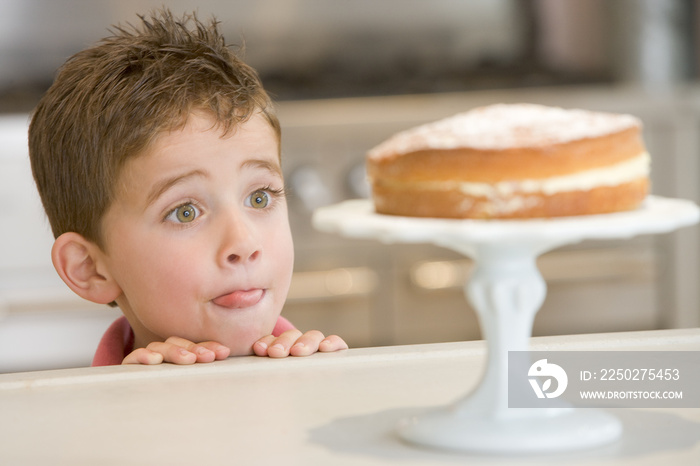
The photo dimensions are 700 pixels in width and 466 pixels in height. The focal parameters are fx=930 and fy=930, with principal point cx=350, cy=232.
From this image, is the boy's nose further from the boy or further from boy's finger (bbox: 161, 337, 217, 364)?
boy's finger (bbox: 161, 337, 217, 364)

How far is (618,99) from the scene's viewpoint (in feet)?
8.93

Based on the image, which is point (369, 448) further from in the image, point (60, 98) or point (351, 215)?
point (60, 98)

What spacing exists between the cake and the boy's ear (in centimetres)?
65

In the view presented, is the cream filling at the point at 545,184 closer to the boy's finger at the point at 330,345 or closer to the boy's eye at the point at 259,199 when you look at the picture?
the boy's finger at the point at 330,345

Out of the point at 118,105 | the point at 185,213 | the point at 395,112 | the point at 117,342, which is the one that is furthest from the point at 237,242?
the point at 395,112

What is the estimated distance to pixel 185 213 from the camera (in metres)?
1.02

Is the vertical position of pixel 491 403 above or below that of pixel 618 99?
below

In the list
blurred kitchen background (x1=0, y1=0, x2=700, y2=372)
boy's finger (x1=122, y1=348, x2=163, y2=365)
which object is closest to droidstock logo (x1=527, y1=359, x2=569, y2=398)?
boy's finger (x1=122, y1=348, x2=163, y2=365)

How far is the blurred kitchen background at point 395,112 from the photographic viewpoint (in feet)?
8.26

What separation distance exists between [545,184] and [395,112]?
2.15m

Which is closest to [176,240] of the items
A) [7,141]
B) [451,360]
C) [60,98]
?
[60,98]

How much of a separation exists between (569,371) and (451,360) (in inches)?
4.2

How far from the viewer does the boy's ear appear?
1144 millimetres

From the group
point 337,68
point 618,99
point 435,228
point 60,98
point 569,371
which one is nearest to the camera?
point 435,228
